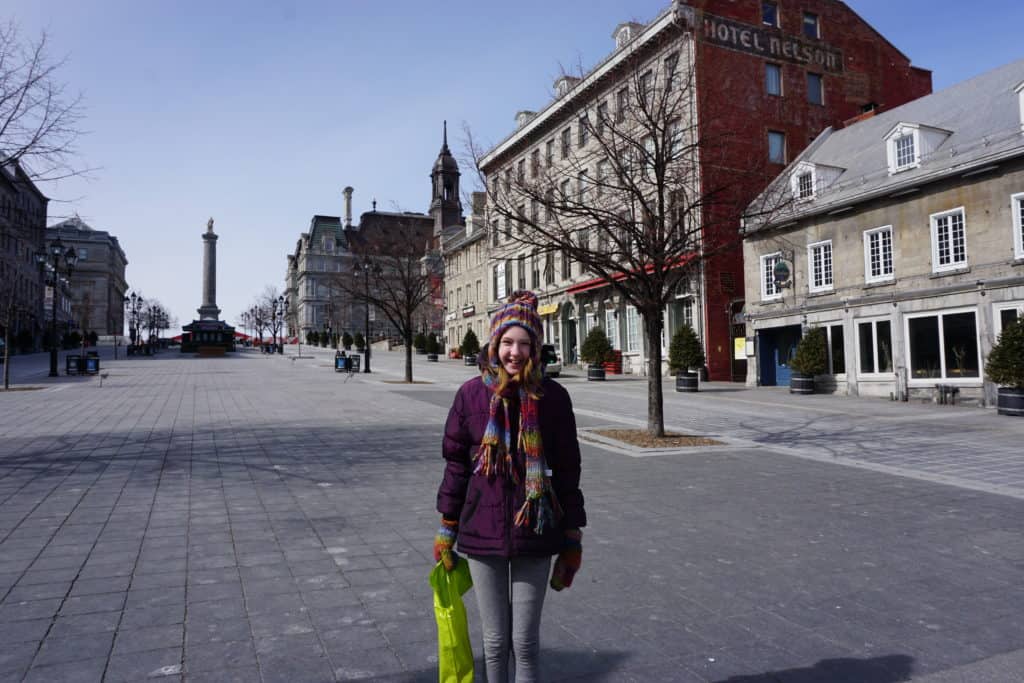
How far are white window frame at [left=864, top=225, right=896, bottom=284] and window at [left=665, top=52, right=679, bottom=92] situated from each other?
13.1 meters

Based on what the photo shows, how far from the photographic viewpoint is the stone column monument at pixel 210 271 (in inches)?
3073

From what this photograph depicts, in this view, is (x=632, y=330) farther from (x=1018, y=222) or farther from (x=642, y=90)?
(x=642, y=90)

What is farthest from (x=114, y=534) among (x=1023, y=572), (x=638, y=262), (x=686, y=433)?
(x=686, y=433)

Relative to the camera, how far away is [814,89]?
3397cm

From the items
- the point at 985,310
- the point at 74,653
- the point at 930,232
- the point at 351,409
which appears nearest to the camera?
the point at 74,653

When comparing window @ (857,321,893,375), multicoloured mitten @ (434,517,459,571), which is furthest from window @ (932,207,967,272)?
multicoloured mitten @ (434,517,459,571)

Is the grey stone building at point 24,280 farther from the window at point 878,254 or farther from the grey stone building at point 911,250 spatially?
the window at point 878,254

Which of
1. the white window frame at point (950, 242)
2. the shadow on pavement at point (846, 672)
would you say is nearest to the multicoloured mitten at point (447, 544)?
the shadow on pavement at point (846, 672)

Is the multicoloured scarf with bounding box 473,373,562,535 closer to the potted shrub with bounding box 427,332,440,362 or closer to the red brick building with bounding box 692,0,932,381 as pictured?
the red brick building with bounding box 692,0,932,381

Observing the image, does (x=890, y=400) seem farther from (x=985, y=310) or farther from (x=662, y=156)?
(x=662, y=156)

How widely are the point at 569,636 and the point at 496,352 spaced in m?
1.97

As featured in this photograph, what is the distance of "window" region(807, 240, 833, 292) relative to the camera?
25406 millimetres

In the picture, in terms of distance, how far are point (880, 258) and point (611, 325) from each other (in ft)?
57.7

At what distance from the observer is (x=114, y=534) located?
243 inches
